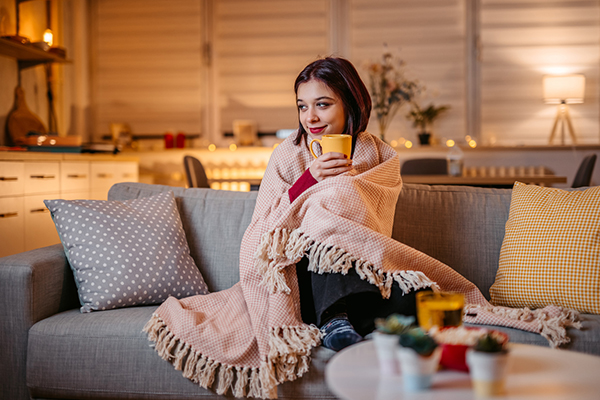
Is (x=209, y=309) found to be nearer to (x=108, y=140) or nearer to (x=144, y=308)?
(x=144, y=308)

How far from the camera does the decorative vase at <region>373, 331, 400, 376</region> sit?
0.81m

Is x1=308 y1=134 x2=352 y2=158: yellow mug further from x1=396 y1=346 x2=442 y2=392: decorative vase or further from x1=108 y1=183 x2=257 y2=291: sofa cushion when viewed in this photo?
x1=396 y1=346 x2=442 y2=392: decorative vase

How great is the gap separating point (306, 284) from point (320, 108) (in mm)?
589

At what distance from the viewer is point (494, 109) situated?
4.57 m

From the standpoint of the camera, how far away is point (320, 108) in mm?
1703

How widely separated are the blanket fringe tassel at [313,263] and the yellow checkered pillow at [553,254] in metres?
0.36

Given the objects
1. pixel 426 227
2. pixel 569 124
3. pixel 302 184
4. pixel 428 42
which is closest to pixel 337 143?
pixel 302 184

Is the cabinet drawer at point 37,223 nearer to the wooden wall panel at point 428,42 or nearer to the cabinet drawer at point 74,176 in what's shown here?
the cabinet drawer at point 74,176

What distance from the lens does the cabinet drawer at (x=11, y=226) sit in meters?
2.72

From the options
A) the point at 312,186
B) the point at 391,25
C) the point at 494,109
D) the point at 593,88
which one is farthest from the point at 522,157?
the point at 312,186

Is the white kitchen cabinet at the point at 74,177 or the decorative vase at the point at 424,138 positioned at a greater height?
the decorative vase at the point at 424,138

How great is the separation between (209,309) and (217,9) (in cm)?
390

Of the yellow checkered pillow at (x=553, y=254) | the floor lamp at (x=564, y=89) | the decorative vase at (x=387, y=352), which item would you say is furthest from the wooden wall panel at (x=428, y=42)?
the decorative vase at (x=387, y=352)

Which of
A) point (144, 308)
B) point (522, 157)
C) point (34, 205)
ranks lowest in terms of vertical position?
point (144, 308)
